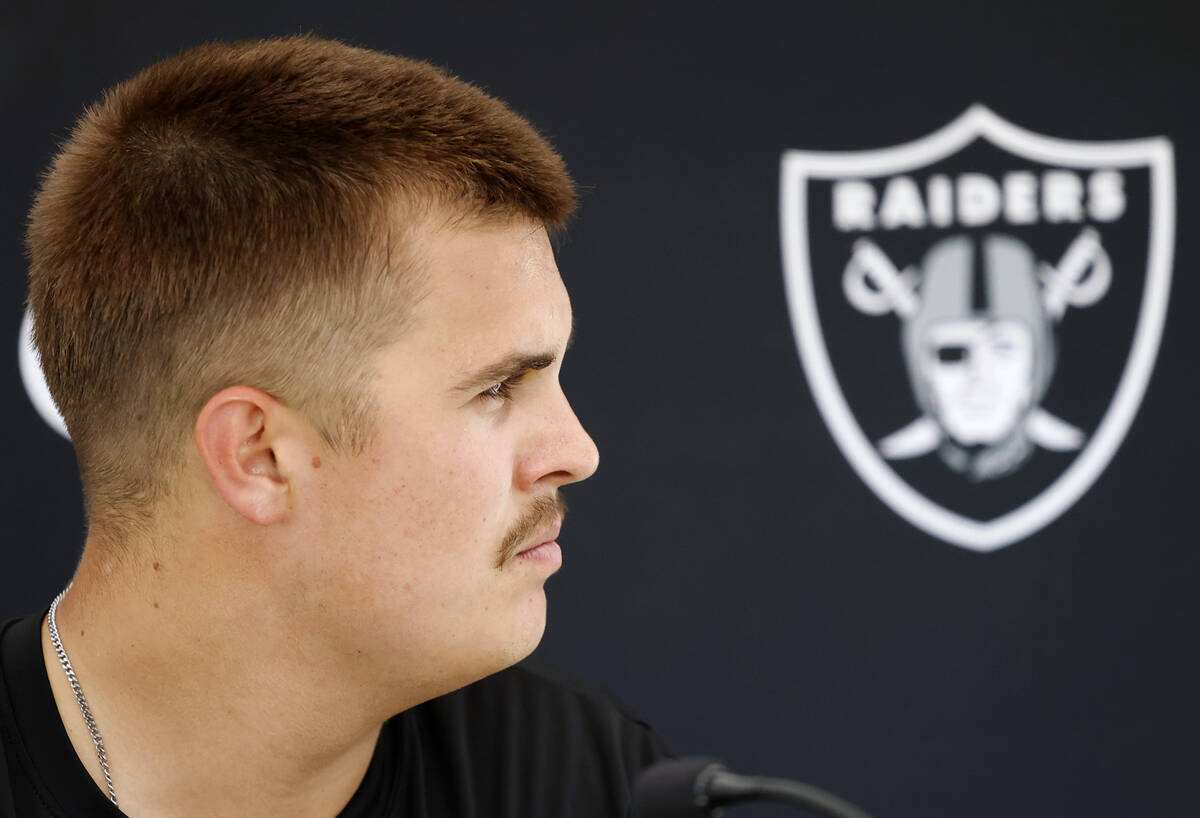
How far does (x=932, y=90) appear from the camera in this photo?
1.79 m

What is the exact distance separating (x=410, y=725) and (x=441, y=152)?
0.44 meters

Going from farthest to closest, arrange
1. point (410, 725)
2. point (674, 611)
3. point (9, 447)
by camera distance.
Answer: point (674, 611) < point (9, 447) < point (410, 725)

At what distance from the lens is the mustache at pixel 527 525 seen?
0.81m

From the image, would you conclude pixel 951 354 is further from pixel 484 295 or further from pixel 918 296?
pixel 484 295

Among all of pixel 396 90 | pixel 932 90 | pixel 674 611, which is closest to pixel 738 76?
pixel 932 90

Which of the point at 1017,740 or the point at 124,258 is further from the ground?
the point at 124,258

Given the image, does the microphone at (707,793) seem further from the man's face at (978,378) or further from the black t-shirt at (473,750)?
the man's face at (978,378)

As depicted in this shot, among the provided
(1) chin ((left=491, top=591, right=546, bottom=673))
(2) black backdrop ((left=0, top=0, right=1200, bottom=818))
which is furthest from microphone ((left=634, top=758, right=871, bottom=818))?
(2) black backdrop ((left=0, top=0, right=1200, bottom=818))

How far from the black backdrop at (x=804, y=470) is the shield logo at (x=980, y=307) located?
0.03 m

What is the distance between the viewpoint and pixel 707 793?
24.4 inches

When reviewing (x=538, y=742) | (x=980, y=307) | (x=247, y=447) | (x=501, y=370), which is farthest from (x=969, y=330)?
(x=247, y=447)

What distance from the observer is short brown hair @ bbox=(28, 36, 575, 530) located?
2.50 ft

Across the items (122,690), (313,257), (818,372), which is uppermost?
(313,257)

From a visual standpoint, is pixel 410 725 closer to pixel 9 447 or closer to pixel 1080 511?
pixel 9 447
